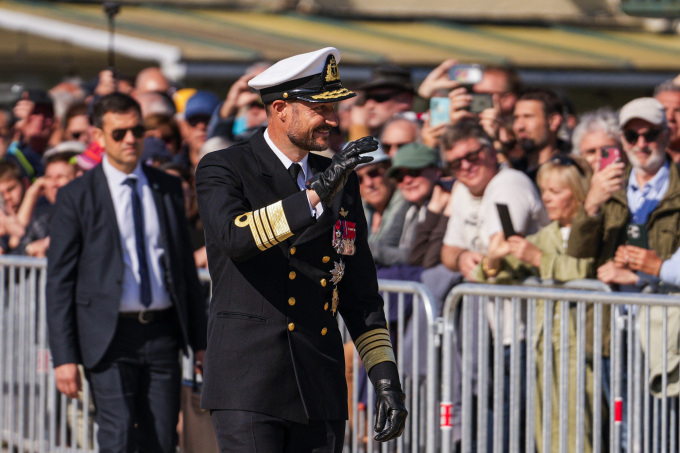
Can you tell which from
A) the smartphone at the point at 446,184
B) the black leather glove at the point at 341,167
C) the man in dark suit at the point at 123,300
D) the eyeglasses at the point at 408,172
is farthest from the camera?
the smartphone at the point at 446,184

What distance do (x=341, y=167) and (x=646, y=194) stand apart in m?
3.11

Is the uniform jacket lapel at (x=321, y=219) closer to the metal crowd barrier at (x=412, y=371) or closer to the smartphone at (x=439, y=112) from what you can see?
the metal crowd barrier at (x=412, y=371)

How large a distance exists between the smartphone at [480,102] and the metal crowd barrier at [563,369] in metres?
2.31

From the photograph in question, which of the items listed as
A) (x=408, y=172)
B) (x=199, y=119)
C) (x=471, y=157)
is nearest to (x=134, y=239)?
(x=408, y=172)

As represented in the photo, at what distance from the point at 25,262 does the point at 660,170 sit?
151 inches

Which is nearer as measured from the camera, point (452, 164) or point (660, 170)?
point (660, 170)

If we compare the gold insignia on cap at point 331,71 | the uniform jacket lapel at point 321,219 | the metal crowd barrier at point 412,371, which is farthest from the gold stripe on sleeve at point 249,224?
the metal crowd barrier at point 412,371

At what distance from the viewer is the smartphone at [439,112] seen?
861 centimetres

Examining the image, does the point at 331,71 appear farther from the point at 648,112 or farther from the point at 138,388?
the point at 648,112

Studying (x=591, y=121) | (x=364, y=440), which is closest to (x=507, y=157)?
(x=591, y=121)

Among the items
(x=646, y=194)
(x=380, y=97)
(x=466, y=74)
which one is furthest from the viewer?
(x=380, y=97)

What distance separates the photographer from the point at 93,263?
6.59m

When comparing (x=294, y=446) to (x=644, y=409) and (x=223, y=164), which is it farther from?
(x=644, y=409)

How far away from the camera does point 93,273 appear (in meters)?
6.58
